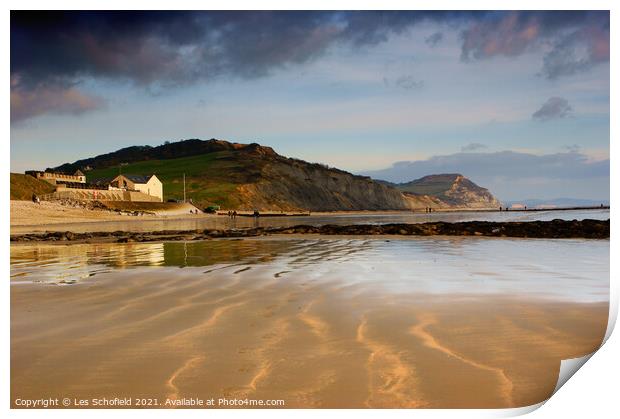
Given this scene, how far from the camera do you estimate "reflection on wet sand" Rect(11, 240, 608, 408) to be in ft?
15.3

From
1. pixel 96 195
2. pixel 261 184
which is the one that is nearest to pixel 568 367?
pixel 96 195

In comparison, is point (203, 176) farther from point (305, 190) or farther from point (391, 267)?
point (391, 267)

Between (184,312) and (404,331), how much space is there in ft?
10.9

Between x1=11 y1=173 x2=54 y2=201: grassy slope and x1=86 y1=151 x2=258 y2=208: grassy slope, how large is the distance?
41906 mm

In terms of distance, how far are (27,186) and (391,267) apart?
3702 inches

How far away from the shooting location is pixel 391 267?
14.1 meters

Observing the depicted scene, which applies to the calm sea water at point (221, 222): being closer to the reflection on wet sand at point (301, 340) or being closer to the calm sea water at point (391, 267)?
the calm sea water at point (391, 267)

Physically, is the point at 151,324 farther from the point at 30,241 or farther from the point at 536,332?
the point at 30,241

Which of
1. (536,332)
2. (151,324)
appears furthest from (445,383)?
(151,324)

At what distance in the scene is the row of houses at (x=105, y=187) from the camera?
4007 inches

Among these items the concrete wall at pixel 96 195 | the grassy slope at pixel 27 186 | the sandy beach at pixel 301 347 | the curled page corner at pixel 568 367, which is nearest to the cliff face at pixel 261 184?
the concrete wall at pixel 96 195

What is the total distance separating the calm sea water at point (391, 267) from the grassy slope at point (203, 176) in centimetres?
11815

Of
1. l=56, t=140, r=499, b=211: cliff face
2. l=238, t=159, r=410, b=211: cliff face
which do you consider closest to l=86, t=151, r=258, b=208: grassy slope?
l=56, t=140, r=499, b=211: cliff face

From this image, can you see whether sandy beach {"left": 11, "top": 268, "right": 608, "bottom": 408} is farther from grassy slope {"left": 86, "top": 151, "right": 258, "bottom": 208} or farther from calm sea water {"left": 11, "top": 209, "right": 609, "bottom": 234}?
grassy slope {"left": 86, "top": 151, "right": 258, "bottom": 208}
